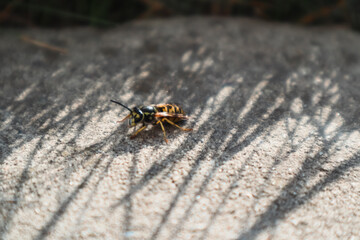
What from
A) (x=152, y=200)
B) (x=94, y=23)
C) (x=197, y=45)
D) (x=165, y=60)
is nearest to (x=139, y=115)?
(x=152, y=200)

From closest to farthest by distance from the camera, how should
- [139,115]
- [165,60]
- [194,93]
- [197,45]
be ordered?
[139,115] → [194,93] → [165,60] → [197,45]

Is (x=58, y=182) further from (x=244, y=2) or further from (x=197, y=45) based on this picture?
(x=244, y=2)

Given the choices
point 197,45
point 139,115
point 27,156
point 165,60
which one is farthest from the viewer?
point 197,45

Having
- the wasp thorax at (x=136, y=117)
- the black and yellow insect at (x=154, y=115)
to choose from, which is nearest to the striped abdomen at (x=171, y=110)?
the black and yellow insect at (x=154, y=115)

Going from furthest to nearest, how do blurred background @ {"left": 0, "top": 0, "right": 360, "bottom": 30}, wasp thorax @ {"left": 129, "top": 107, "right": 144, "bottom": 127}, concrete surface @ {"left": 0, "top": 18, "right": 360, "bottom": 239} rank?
blurred background @ {"left": 0, "top": 0, "right": 360, "bottom": 30}
wasp thorax @ {"left": 129, "top": 107, "right": 144, "bottom": 127}
concrete surface @ {"left": 0, "top": 18, "right": 360, "bottom": 239}

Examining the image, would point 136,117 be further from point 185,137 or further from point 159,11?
point 159,11

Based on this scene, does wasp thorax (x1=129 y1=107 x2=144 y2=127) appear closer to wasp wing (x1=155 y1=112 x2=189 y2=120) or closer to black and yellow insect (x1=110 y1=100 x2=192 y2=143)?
black and yellow insect (x1=110 y1=100 x2=192 y2=143)

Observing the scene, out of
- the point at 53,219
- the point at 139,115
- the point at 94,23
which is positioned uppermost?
the point at 94,23

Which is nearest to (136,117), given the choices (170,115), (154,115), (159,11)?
(154,115)

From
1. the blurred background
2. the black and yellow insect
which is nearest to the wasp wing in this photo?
the black and yellow insect
